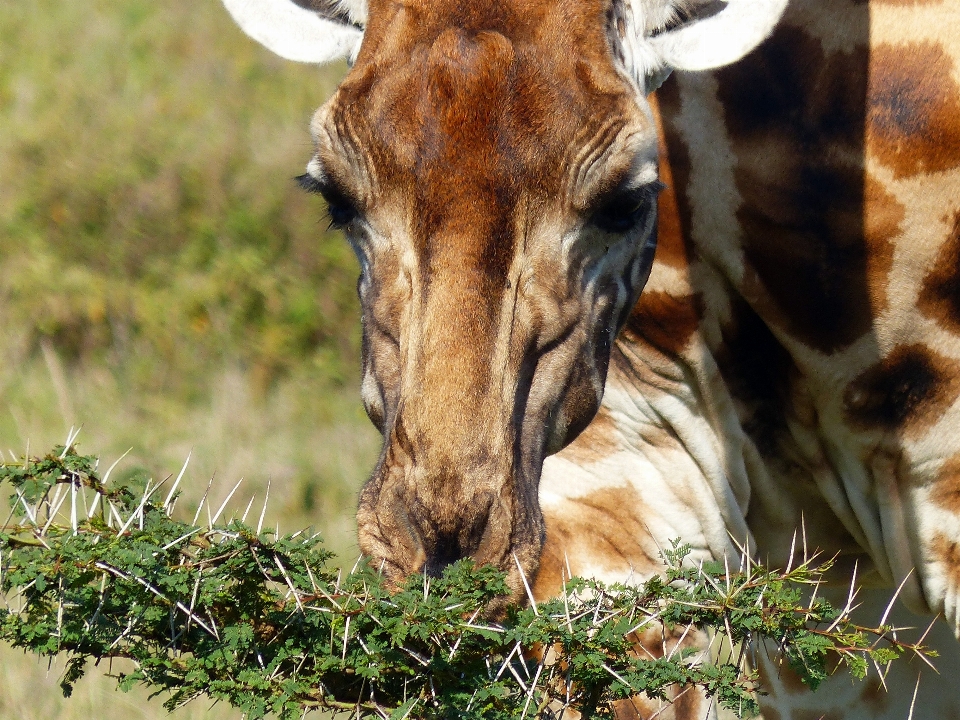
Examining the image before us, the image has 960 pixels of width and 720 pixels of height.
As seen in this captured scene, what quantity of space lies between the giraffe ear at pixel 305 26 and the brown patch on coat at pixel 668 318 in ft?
3.92

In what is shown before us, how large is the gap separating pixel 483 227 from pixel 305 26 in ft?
3.38

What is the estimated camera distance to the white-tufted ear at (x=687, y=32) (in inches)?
132

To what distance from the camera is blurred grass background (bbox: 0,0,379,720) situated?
703 cm

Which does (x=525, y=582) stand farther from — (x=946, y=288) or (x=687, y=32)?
(x=946, y=288)

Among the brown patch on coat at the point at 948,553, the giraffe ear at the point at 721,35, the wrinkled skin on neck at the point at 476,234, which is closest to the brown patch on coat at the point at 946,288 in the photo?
the brown patch on coat at the point at 948,553

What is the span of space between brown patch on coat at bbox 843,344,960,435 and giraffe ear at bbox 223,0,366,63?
1.74m

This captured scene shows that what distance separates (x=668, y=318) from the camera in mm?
4176

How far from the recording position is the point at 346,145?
10.4ft

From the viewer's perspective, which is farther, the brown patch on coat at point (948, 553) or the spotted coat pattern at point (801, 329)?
the brown patch on coat at point (948, 553)

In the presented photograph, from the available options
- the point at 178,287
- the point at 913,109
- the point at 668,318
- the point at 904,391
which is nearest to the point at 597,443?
the point at 668,318

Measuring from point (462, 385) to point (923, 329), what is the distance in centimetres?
159

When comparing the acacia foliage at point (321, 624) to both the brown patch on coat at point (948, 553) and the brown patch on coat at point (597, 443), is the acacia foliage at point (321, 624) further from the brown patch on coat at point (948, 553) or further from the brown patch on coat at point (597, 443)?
the brown patch on coat at point (597, 443)

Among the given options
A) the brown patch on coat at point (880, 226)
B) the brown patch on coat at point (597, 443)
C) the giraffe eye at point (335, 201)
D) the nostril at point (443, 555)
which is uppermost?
the giraffe eye at point (335, 201)

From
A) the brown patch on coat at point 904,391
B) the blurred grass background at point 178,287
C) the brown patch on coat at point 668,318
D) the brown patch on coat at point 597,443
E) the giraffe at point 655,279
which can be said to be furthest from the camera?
the blurred grass background at point 178,287
